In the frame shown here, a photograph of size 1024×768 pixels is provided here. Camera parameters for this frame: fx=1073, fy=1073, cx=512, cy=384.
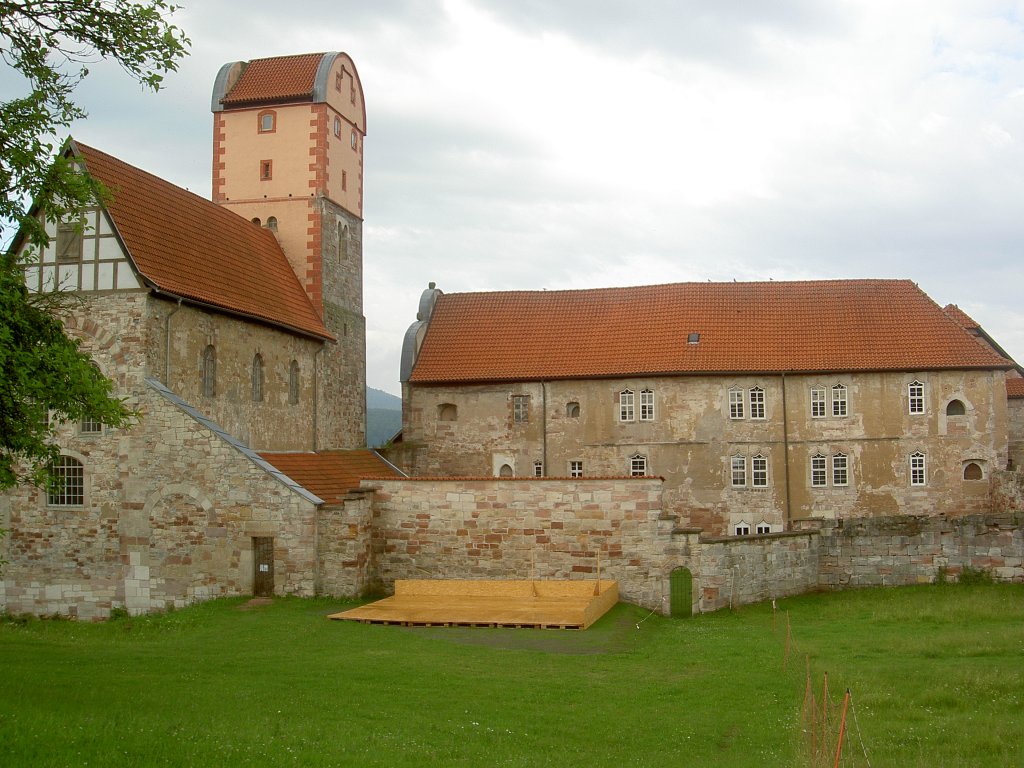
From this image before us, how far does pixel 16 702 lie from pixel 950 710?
476 inches

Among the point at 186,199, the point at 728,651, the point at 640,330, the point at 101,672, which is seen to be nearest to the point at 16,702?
the point at 101,672

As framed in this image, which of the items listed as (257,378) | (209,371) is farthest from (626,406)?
(209,371)

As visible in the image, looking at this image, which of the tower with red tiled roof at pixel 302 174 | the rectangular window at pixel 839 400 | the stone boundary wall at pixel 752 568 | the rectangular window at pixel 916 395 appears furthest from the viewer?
the rectangular window at pixel 839 400

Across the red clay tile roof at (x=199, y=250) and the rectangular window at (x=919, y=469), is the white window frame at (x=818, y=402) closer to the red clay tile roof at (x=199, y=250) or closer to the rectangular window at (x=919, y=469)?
the rectangular window at (x=919, y=469)

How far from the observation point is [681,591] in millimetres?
25641

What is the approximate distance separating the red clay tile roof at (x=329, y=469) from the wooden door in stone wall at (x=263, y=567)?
68.4 inches

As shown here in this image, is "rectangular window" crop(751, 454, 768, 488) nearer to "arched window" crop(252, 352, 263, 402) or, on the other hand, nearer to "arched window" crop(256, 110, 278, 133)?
"arched window" crop(252, 352, 263, 402)

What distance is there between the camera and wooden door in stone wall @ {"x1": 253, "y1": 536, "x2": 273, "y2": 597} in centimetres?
2420

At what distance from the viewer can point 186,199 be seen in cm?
3109

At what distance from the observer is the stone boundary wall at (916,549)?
27750 mm

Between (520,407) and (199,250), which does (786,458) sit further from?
(199,250)

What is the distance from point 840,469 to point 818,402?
2.47 meters

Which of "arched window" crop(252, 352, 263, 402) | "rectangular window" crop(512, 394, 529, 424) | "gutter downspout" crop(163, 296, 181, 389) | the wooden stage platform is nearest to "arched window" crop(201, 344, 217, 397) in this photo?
"gutter downspout" crop(163, 296, 181, 389)

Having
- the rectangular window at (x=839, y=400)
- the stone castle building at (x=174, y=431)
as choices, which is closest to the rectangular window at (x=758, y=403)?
the rectangular window at (x=839, y=400)
